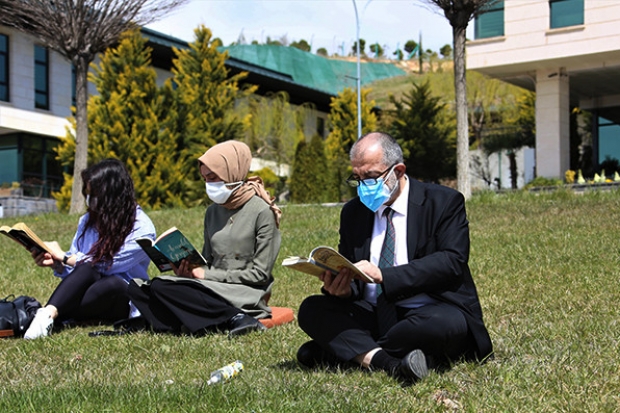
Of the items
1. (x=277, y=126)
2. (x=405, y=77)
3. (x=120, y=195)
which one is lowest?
(x=120, y=195)

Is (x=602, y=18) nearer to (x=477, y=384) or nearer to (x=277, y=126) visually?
(x=277, y=126)

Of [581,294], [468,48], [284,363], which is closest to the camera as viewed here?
[284,363]

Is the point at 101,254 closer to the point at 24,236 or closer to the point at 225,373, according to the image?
the point at 24,236

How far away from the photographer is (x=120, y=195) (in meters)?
6.83

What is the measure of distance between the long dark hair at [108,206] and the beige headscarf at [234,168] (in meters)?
0.88

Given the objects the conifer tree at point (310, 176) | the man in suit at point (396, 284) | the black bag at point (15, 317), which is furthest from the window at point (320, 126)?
the man in suit at point (396, 284)

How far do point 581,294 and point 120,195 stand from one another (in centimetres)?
431

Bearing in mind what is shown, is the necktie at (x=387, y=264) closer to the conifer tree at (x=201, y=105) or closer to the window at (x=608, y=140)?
the conifer tree at (x=201, y=105)

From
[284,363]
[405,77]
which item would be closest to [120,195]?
[284,363]

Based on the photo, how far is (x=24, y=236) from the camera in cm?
626

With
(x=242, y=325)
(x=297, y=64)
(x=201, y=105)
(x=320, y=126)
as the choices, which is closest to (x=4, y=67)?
(x=201, y=105)

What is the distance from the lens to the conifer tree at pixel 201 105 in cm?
2297

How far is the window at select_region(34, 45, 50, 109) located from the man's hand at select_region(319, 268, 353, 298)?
27.2 metres

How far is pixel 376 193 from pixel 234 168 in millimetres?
2269
